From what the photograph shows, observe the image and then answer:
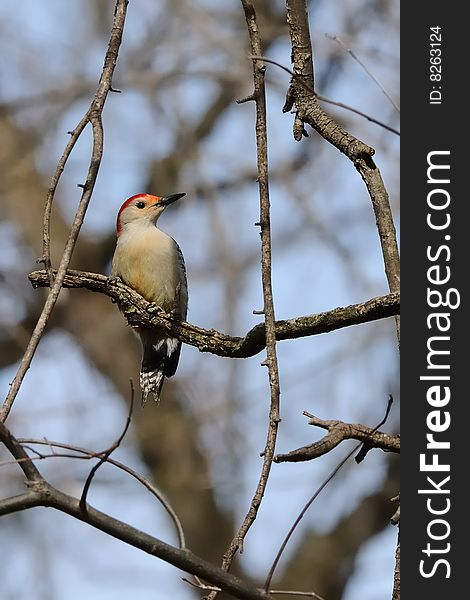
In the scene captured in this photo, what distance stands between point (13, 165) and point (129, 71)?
2.29 m

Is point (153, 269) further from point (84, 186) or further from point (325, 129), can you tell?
point (84, 186)

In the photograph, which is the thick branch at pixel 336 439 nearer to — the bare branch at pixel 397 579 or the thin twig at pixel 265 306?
the thin twig at pixel 265 306

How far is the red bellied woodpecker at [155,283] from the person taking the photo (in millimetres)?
5715

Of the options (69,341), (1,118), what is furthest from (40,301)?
(1,118)

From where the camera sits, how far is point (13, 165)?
10.7 m

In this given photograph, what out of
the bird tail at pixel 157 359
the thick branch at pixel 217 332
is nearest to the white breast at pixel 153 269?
the bird tail at pixel 157 359

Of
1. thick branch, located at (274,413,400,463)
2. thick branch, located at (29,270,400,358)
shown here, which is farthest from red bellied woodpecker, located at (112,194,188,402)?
thick branch, located at (274,413,400,463)

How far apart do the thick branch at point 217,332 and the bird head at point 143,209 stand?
7.14 feet

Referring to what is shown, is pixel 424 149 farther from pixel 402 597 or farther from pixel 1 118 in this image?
pixel 1 118

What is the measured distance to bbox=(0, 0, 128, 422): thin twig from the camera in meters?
2.53

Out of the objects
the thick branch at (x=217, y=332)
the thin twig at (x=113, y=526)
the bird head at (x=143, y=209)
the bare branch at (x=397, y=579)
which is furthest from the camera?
Answer: the bird head at (x=143, y=209)

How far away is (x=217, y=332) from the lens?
12.0ft

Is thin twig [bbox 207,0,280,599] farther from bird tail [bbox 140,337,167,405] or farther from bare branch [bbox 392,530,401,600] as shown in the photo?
bird tail [bbox 140,337,167,405]

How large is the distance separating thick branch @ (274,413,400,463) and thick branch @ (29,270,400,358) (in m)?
0.40
